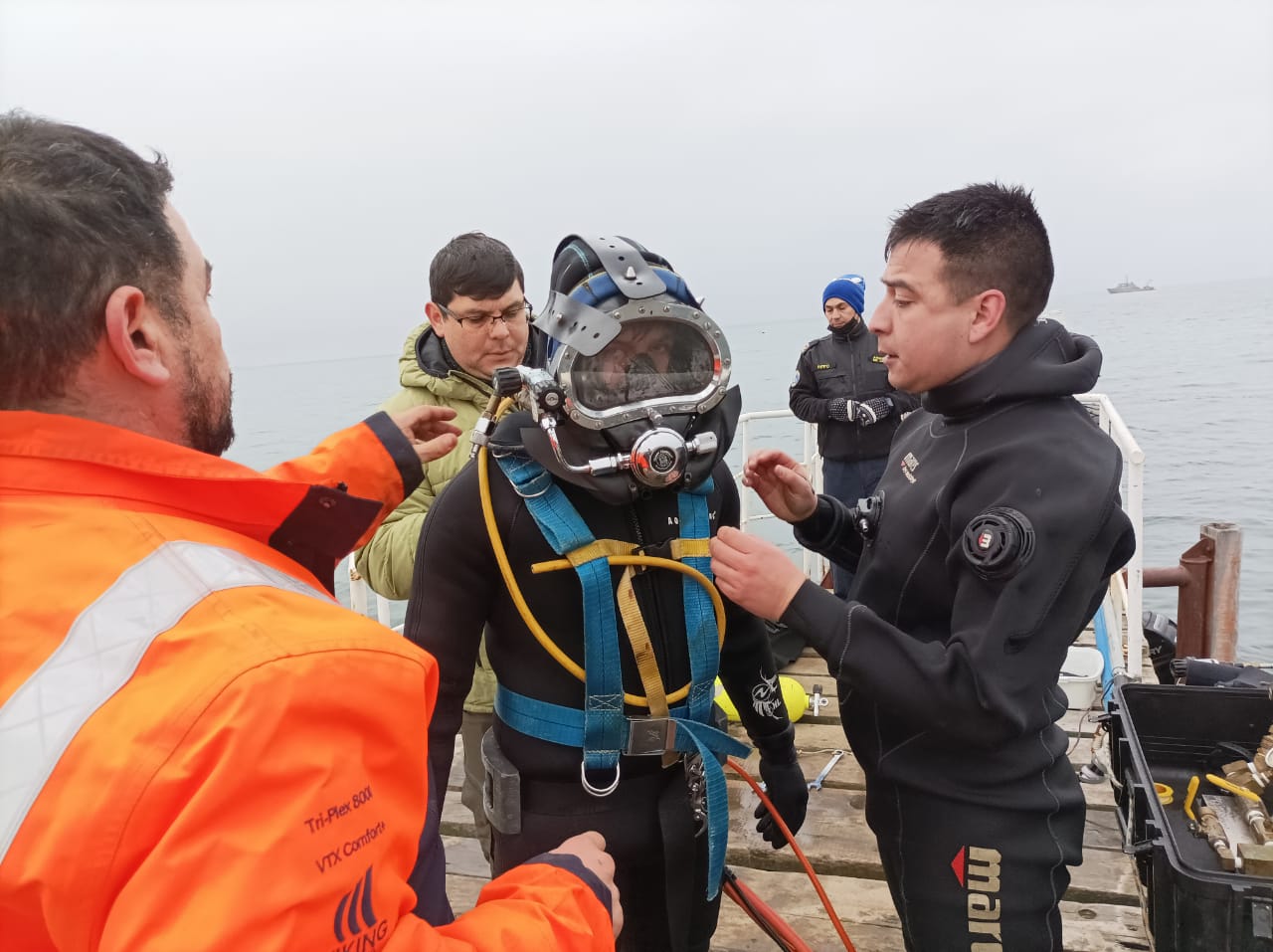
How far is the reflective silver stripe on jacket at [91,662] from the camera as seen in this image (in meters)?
0.76

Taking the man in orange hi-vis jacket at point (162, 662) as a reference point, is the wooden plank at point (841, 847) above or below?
below

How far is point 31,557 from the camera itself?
855 millimetres

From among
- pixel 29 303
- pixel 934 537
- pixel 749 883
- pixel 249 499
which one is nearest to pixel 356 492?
pixel 249 499

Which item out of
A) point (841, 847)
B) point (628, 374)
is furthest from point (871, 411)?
point (628, 374)

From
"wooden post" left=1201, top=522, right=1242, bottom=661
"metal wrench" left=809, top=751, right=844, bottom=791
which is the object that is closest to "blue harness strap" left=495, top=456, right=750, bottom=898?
"metal wrench" left=809, top=751, right=844, bottom=791

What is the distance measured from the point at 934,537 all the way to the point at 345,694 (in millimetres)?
1515

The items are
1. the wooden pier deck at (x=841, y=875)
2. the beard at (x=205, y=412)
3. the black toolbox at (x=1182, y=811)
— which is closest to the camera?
the beard at (x=205, y=412)

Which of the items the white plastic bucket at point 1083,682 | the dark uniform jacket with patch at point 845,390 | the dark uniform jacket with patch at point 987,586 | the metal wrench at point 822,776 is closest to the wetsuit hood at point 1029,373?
the dark uniform jacket with patch at point 987,586

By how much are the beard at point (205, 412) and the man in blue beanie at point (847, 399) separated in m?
5.14

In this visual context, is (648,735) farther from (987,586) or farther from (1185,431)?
(1185,431)

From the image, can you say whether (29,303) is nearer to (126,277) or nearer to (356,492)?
(126,277)

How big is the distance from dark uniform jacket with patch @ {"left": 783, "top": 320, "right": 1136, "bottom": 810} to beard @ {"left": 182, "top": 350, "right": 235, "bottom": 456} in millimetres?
A: 1209

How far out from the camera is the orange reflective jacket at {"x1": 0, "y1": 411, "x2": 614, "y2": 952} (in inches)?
30.0

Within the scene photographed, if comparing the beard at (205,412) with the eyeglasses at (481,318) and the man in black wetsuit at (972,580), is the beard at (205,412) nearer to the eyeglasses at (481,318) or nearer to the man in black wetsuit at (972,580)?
the man in black wetsuit at (972,580)
